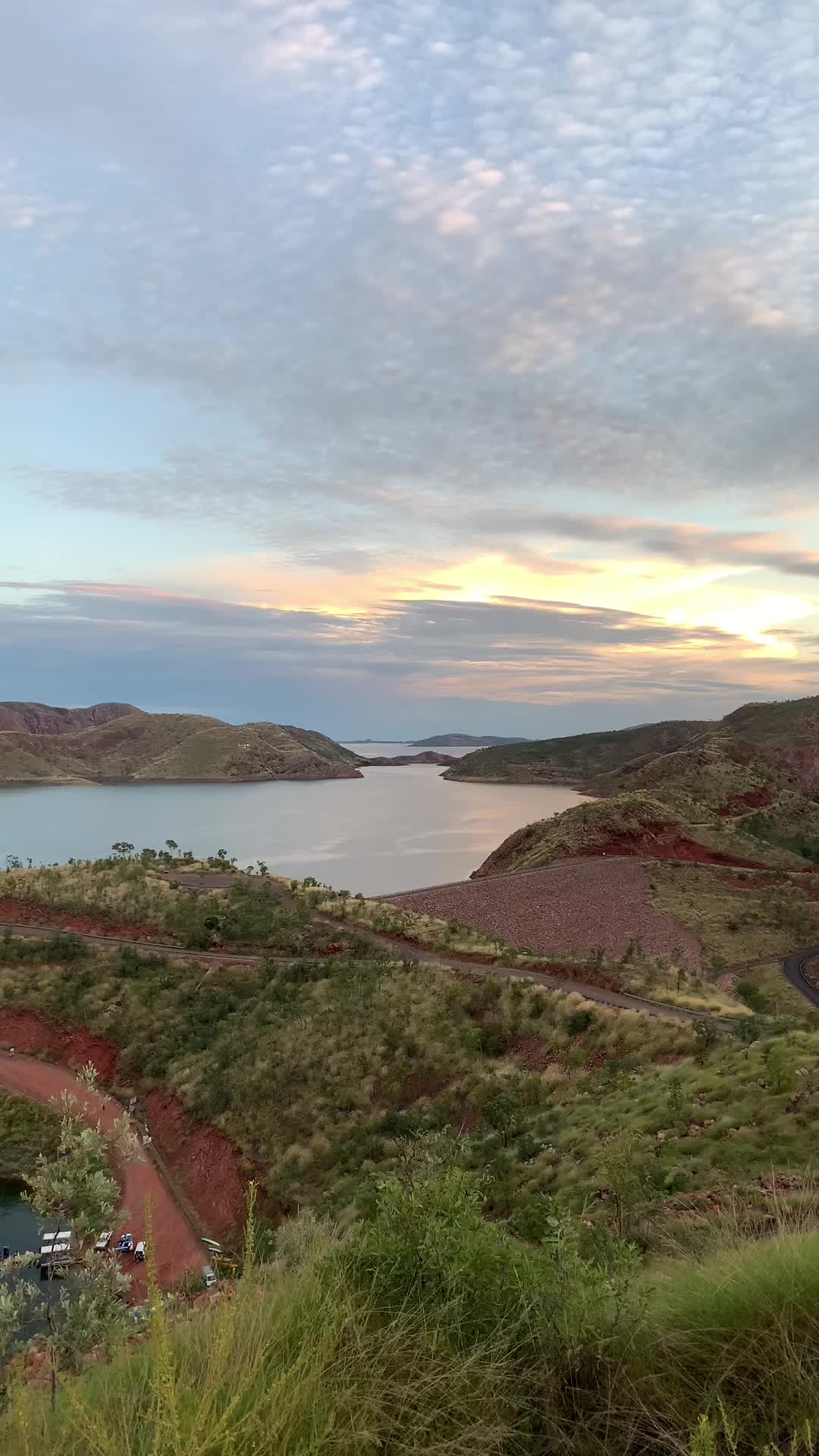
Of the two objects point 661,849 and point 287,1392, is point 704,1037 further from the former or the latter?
point 661,849

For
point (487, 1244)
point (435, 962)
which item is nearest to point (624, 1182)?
point (487, 1244)

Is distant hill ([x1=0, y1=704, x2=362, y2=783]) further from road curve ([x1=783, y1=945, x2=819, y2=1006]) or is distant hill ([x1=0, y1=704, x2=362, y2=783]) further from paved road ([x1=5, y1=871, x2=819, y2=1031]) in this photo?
road curve ([x1=783, y1=945, x2=819, y2=1006])

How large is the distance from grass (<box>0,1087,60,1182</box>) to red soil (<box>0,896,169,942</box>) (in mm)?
9143

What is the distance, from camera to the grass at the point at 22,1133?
62.1 feet

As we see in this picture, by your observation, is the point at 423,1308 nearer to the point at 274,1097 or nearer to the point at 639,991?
the point at 274,1097

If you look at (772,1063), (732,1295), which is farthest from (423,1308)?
(772,1063)

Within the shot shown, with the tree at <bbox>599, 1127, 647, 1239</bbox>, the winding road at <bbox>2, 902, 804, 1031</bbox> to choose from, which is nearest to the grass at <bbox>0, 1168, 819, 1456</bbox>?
the tree at <bbox>599, 1127, 647, 1239</bbox>

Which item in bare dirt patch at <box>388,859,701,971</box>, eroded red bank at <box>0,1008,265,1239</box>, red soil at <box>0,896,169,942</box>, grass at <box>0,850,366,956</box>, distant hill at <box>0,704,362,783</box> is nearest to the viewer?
eroded red bank at <box>0,1008,265,1239</box>

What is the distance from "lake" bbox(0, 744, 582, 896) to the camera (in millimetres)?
69188

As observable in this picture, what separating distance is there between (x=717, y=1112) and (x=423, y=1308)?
9.05 meters

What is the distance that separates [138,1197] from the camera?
56.7 ft

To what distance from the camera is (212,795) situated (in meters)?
141

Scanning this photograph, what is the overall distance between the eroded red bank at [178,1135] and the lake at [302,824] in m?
30.7

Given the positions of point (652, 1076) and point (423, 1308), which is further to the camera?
point (652, 1076)
